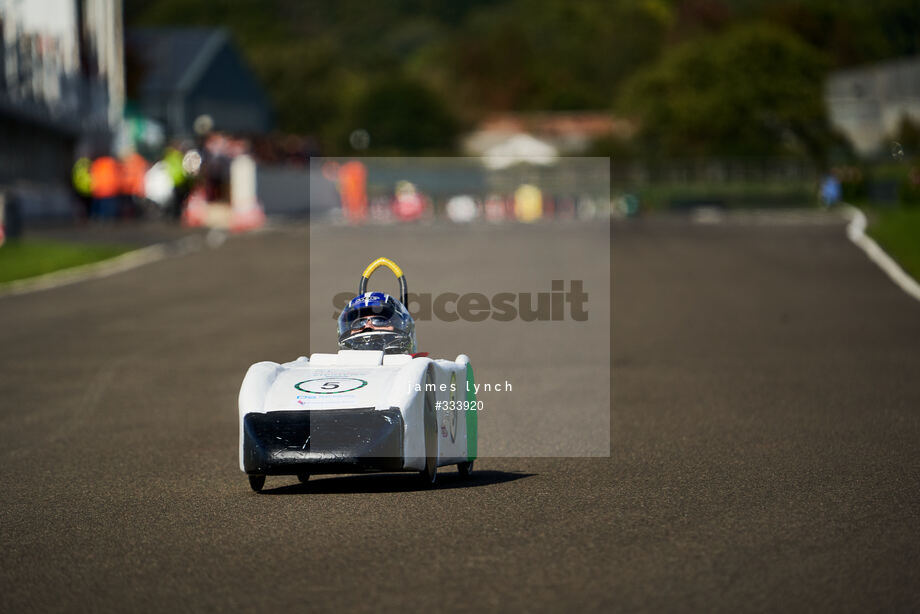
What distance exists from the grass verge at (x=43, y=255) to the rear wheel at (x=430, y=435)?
731 inches

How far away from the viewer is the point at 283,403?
7.79 m

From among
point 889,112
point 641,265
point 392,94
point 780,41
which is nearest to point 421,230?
point 641,265

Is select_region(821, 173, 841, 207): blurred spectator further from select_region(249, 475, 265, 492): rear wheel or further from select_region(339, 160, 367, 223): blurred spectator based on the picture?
select_region(249, 475, 265, 492): rear wheel

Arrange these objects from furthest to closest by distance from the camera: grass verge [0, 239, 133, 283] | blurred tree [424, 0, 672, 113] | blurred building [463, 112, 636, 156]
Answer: blurred tree [424, 0, 672, 113] < blurred building [463, 112, 636, 156] < grass verge [0, 239, 133, 283]

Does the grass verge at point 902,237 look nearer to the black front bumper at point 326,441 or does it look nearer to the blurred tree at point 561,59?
the black front bumper at point 326,441

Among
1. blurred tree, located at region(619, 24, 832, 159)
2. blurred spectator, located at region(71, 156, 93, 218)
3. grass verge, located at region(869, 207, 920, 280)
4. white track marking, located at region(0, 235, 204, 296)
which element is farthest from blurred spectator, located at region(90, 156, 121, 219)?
blurred tree, located at region(619, 24, 832, 159)

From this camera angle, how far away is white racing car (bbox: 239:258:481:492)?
7.64 metres

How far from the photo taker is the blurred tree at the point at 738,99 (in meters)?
86.4

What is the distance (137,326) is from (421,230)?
2359 cm

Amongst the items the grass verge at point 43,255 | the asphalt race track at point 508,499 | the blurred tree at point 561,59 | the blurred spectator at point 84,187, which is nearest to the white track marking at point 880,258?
the asphalt race track at point 508,499

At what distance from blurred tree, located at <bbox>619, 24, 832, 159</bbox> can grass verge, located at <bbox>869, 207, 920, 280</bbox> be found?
4558 centimetres

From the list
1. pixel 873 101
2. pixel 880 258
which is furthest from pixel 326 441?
pixel 873 101

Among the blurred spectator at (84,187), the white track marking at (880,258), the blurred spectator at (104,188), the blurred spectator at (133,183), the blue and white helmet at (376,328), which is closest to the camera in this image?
the blue and white helmet at (376,328)

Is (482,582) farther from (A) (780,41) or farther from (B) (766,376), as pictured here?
(A) (780,41)
